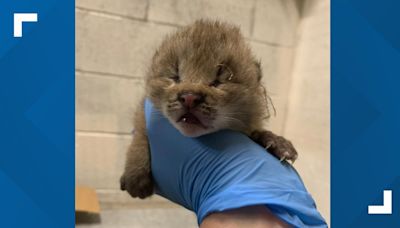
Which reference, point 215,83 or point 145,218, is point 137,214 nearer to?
point 145,218

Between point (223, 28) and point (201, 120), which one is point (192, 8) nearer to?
point (223, 28)

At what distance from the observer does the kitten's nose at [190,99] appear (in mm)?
1055

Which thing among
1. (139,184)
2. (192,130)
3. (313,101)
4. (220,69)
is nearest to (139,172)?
(139,184)

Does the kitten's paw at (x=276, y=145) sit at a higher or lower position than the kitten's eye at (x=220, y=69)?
lower

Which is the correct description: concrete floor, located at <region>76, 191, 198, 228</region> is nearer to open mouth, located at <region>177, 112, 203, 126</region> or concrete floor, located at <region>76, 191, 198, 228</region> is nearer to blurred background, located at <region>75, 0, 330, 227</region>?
blurred background, located at <region>75, 0, 330, 227</region>

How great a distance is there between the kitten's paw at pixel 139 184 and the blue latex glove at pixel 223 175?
1.7 inches

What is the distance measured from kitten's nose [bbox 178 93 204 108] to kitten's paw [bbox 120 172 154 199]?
0.35 m

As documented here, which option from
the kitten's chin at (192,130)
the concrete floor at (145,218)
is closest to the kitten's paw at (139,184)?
the kitten's chin at (192,130)

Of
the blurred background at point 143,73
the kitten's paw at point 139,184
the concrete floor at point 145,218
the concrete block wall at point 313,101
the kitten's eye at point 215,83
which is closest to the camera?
the kitten's eye at point 215,83

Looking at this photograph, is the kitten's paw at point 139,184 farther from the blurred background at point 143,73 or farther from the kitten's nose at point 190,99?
the blurred background at point 143,73
